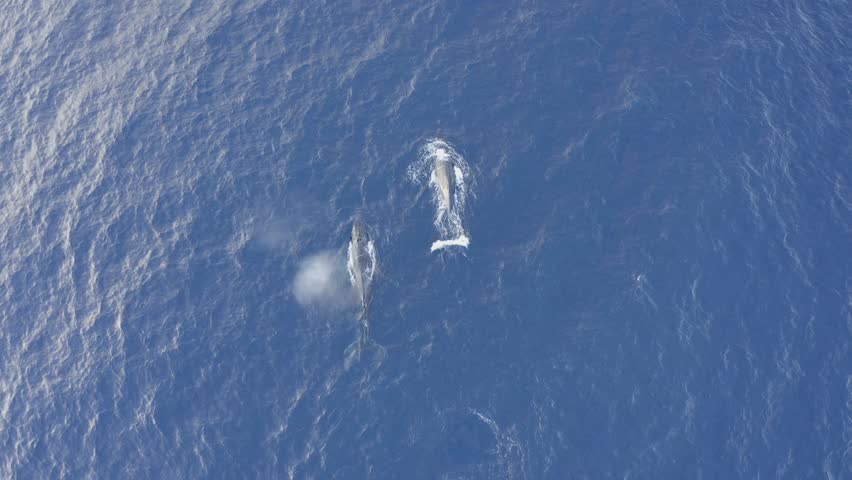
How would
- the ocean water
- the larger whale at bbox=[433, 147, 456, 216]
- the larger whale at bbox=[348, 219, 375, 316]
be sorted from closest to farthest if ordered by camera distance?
the ocean water, the larger whale at bbox=[348, 219, 375, 316], the larger whale at bbox=[433, 147, 456, 216]

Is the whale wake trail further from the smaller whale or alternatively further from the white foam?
the smaller whale

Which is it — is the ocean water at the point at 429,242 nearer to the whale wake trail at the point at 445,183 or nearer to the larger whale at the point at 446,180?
the whale wake trail at the point at 445,183

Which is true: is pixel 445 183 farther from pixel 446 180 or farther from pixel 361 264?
pixel 361 264

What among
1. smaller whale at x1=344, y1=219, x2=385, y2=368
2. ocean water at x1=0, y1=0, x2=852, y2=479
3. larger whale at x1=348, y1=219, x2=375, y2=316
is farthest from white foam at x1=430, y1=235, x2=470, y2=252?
larger whale at x1=348, y1=219, x2=375, y2=316

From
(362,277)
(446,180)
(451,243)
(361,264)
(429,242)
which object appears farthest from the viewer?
(446,180)

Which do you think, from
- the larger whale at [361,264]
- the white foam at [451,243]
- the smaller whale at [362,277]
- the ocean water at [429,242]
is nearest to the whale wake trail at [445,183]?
the white foam at [451,243]

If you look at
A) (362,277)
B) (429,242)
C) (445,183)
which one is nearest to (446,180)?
(445,183)
